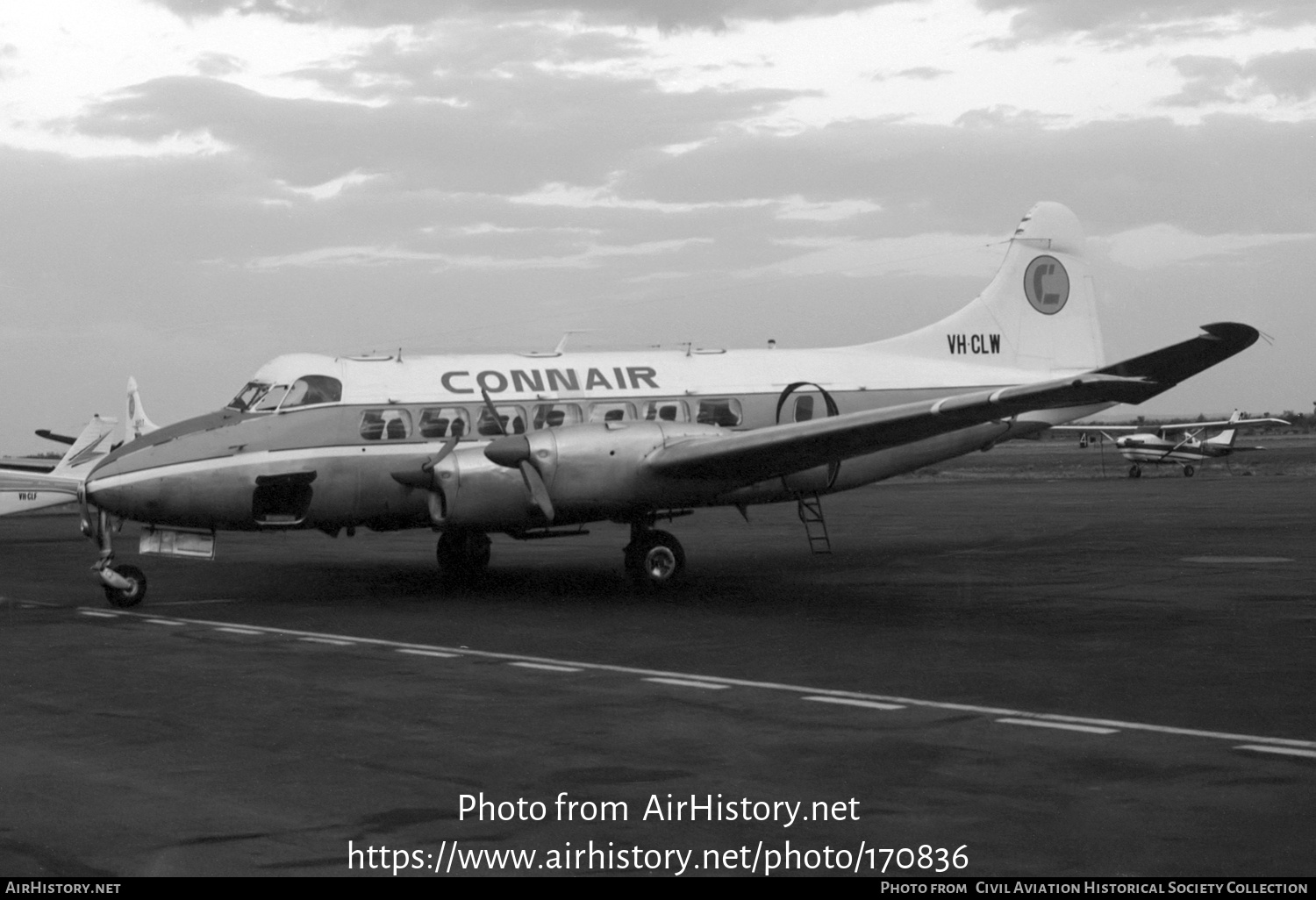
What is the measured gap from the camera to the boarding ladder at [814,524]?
66.9 ft

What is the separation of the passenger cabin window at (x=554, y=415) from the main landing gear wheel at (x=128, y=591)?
19.1ft

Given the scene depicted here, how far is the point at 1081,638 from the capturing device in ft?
46.9

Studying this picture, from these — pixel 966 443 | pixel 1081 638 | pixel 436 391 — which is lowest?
pixel 1081 638

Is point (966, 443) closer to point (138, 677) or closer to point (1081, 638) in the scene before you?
point (1081, 638)

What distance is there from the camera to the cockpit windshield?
19578mm

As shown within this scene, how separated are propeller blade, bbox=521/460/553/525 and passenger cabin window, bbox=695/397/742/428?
397cm

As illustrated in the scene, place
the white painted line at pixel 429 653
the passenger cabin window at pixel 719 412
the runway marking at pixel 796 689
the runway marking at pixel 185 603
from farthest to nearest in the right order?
1. the passenger cabin window at pixel 719 412
2. the runway marking at pixel 185 603
3. the white painted line at pixel 429 653
4. the runway marking at pixel 796 689

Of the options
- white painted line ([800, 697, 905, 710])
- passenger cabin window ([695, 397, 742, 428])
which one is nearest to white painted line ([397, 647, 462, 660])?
white painted line ([800, 697, 905, 710])

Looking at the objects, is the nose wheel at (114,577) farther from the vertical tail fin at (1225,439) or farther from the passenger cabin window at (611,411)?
the vertical tail fin at (1225,439)

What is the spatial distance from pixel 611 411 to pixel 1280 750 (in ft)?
43.6

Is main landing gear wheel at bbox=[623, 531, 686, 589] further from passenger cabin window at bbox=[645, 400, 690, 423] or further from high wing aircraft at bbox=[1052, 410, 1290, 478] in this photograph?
high wing aircraft at bbox=[1052, 410, 1290, 478]

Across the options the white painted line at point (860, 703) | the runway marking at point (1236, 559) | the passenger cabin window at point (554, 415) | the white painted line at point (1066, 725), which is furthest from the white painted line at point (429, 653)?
the runway marking at point (1236, 559)
